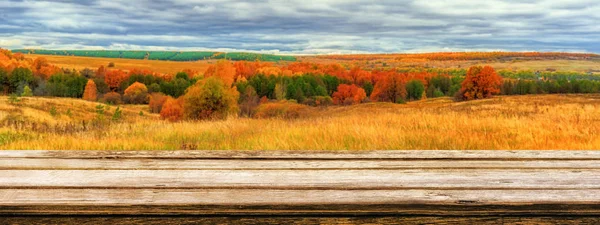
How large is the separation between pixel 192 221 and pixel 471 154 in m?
1.82

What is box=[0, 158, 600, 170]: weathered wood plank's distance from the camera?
2779 mm

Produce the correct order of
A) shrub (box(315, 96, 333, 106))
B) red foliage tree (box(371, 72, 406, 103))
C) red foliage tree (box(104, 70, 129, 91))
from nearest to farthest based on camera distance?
shrub (box(315, 96, 333, 106))
red foliage tree (box(371, 72, 406, 103))
red foliage tree (box(104, 70, 129, 91))

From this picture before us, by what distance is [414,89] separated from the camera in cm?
8712

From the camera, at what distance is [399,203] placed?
2.13 metres

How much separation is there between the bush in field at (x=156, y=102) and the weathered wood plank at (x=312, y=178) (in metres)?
68.7

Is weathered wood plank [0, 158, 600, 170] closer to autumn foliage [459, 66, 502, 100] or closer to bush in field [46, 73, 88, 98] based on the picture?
autumn foliage [459, 66, 502, 100]

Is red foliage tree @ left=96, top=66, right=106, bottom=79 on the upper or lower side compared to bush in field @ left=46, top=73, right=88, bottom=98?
upper

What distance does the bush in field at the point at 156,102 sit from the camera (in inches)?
2771

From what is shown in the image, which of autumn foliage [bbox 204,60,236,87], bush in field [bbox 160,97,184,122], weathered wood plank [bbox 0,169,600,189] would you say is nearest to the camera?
weathered wood plank [bbox 0,169,600,189]

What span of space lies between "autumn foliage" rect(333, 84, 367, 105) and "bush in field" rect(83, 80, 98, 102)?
37.9 m

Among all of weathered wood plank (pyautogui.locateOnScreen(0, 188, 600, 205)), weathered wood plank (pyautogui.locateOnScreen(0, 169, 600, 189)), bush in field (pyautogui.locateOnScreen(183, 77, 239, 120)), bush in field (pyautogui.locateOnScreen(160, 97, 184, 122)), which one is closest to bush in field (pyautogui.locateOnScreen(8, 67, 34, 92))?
bush in field (pyautogui.locateOnScreen(160, 97, 184, 122))

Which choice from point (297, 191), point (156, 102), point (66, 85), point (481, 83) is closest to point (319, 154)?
point (297, 191)

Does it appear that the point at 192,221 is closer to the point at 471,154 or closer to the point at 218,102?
the point at 471,154

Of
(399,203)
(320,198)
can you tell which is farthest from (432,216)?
(320,198)
